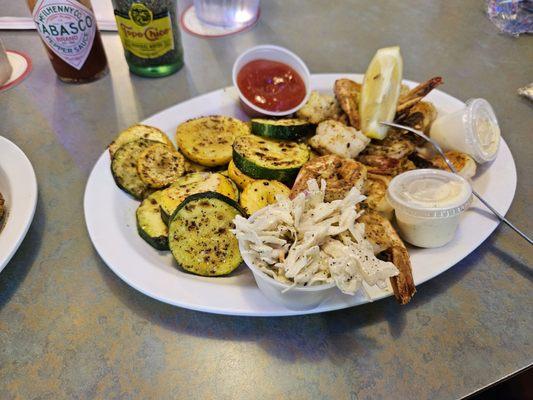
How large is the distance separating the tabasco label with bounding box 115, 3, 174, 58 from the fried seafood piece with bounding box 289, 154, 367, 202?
0.89 meters

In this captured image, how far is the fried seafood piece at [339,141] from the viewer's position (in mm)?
1368

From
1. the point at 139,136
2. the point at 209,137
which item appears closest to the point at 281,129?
the point at 209,137

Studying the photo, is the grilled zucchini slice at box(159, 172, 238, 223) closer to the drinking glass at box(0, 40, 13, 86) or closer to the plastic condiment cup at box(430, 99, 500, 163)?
the plastic condiment cup at box(430, 99, 500, 163)

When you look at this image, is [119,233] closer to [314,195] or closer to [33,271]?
[33,271]

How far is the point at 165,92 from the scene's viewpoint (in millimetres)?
1949

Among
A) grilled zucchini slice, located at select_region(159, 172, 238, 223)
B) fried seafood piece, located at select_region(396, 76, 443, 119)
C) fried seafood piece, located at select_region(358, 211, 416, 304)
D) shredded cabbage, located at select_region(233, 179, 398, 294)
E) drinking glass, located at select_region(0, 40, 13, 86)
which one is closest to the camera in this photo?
shredded cabbage, located at select_region(233, 179, 398, 294)

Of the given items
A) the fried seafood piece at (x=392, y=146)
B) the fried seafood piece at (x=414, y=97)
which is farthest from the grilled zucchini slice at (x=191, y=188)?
the fried seafood piece at (x=414, y=97)

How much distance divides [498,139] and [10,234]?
153 centimetres

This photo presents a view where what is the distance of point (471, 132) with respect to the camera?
4.55 ft

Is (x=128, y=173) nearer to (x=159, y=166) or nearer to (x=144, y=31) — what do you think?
(x=159, y=166)

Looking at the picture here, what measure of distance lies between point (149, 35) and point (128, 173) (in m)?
0.70

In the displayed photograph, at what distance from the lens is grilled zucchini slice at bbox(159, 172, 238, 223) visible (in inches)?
48.1

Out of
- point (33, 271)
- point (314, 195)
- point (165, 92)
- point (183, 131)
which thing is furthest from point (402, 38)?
point (33, 271)

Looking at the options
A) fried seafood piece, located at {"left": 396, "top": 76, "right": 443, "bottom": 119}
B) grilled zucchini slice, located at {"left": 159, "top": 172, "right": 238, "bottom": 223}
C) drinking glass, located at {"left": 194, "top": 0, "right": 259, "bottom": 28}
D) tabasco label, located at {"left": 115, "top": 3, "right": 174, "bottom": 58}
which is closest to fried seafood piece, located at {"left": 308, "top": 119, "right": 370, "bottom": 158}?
fried seafood piece, located at {"left": 396, "top": 76, "right": 443, "bottom": 119}
